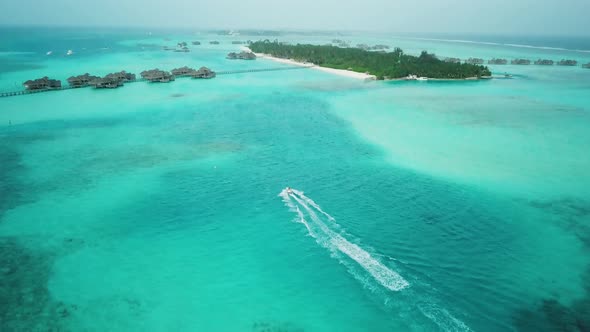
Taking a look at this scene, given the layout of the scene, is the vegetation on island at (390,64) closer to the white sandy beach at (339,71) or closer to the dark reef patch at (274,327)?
the white sandy beach at (339,71)

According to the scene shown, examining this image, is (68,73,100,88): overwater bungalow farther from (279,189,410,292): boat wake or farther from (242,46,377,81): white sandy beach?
(279,189,410,292): boat wake

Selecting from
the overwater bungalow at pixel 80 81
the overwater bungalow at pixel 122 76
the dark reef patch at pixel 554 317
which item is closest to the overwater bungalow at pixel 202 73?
the overwater bungalow at pixel 122 76

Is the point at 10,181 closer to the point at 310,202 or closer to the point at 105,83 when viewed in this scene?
the point at 310,202

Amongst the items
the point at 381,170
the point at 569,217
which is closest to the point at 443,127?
the point at 381,170

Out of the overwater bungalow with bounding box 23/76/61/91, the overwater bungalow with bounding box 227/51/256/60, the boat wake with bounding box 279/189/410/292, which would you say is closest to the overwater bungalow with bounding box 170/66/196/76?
the overwater bungalow with bounding box 23/76/61/91

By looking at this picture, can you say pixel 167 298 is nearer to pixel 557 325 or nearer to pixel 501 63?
pixel 557 325
